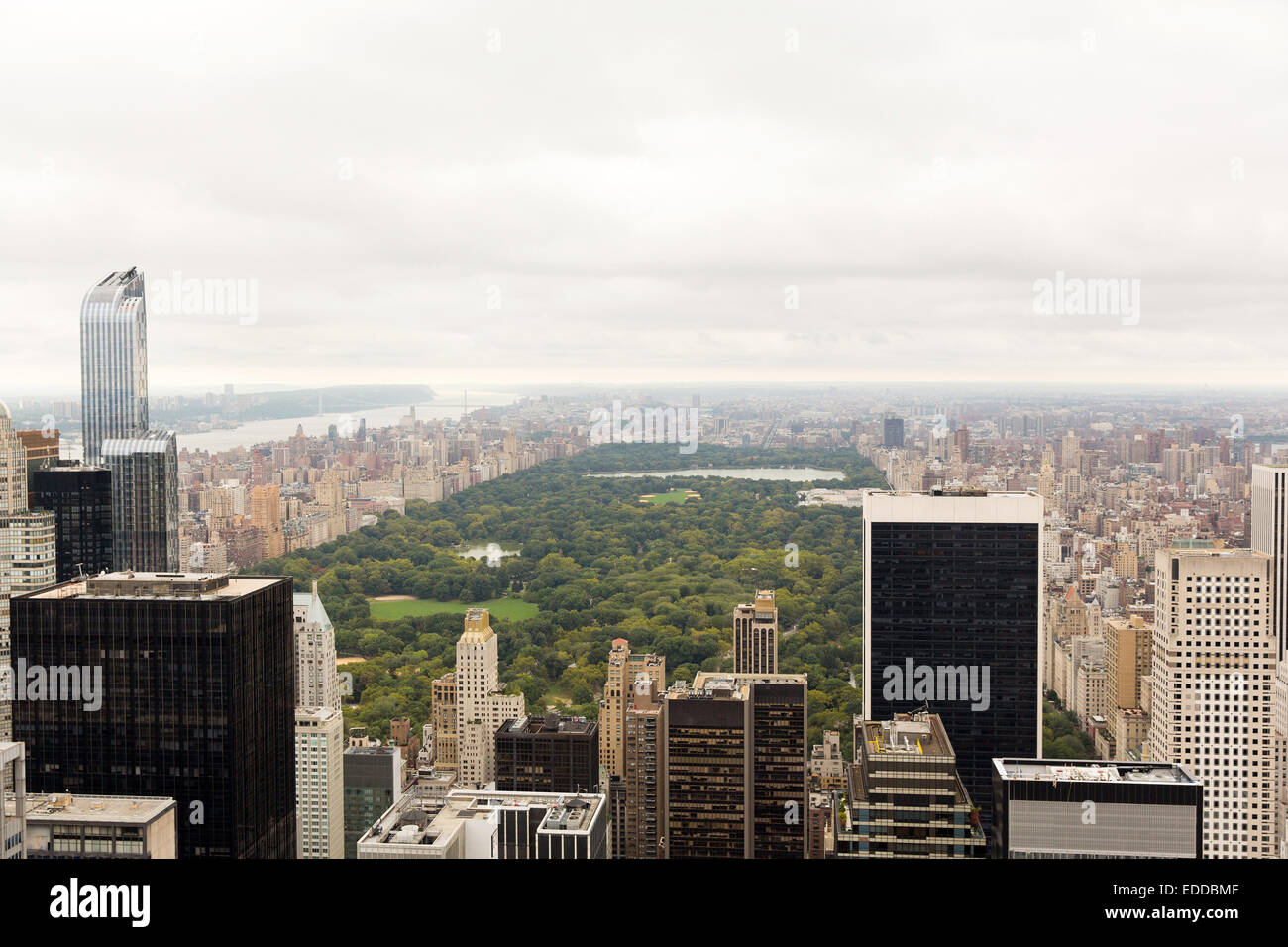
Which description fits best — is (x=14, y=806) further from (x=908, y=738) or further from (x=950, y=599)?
(x=950, y=599)

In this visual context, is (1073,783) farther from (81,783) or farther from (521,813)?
(81,783)

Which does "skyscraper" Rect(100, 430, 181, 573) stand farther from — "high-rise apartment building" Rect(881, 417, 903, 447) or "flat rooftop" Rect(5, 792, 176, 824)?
"high-rise apartment building" Rect(881, 417, 903, 447)

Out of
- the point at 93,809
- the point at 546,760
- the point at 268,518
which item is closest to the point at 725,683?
the point at 546,760

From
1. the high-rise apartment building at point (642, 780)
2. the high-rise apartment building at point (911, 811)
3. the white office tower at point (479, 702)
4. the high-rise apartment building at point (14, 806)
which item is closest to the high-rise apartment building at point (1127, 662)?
the high-rise apartment building at point (911, 811)

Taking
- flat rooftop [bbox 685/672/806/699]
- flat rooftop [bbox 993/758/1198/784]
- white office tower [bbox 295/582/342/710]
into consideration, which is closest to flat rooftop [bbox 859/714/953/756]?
flat rooftop [bbox 993/758/1198/784]
